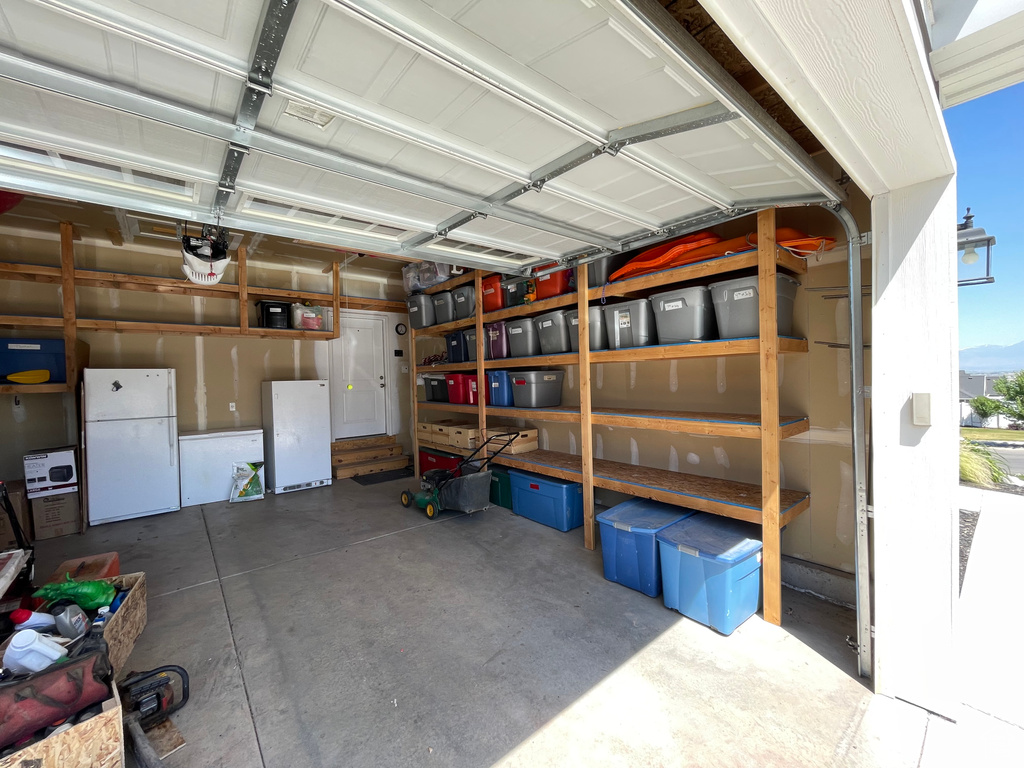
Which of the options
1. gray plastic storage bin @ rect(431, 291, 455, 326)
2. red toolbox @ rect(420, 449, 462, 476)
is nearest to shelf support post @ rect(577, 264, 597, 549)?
red toolbox @ rect(420, 449, 462, 476)

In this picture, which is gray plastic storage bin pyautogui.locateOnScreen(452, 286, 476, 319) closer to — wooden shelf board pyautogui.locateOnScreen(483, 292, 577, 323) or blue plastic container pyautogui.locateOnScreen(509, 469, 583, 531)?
wooden shelf board pyautogui.locateOnScreen(483, 292, 577, 323)

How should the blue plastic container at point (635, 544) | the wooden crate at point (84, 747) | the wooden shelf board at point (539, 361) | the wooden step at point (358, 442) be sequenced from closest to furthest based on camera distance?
the wooden crate at point (84, 747) < the blue plastic container at point (635, 544) < the wooden shelf board at point (539, 361) < the wooden step at point (358, 442)

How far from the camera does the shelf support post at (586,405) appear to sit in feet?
11.2

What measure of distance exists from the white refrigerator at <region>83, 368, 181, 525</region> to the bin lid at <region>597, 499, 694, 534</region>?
4.89 m

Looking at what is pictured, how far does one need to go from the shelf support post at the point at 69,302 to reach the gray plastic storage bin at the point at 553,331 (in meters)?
4.82

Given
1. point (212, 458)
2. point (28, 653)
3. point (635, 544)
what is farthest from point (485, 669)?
point (212, 458)

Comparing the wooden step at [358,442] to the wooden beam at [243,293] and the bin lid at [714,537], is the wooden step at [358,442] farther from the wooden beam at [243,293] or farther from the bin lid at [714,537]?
the bin lid at [714,537]

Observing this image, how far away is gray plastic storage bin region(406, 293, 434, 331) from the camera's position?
5430 mm

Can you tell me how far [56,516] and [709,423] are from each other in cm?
603

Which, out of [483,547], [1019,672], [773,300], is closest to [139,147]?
[773,300]

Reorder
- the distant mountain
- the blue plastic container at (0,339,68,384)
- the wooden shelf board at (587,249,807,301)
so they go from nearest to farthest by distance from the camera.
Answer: the distant mountain
the wooden shelf board at (587,249,807,301)
the blue plastic container at (0,339,68,384)

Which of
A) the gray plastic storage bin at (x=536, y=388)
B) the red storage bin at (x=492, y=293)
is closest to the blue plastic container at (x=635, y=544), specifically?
the gray plastic storage bin at (x=536, y=388)

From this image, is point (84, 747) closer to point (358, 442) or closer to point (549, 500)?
point (549, 500)

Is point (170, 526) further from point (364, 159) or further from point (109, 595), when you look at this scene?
point (364, 159)
